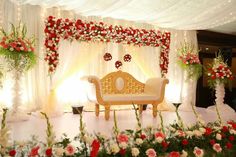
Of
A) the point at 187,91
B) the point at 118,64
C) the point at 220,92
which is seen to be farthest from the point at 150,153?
the point at 187,91

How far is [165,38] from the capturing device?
25.9ft

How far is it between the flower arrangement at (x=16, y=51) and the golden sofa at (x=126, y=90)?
1298 millimetres

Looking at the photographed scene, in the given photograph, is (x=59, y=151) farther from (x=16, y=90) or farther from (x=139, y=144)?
(x=16, y=90)

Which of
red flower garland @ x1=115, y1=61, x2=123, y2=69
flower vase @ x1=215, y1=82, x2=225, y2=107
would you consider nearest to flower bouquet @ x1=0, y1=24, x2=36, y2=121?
red flower garland @ x1=115, y1=61, x2=123, y2=69

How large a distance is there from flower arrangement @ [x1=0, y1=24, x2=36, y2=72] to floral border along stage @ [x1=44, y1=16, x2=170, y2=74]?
632 mm

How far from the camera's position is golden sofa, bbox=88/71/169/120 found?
6145mm

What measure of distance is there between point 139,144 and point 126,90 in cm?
533

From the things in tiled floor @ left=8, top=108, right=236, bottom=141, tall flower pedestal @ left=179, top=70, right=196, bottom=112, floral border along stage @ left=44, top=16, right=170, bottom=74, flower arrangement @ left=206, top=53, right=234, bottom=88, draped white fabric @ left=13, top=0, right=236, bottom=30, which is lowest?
tiled floor @ left=8, top=108, right=236, bottom=141

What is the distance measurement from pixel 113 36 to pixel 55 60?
1603 mm

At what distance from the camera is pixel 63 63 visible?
266 inches

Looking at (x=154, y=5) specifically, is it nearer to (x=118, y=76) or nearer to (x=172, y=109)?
(x=118, y=76)

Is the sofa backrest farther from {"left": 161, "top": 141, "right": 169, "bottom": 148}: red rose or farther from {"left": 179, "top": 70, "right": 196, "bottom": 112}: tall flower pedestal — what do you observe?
{"left": 161, "top": 141, "right": 169, "bottom": 148}: red rose

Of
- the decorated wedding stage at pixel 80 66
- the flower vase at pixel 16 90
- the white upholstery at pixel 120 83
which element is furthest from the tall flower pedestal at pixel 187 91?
the flower vase at pixel 16 90

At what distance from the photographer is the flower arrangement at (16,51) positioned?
551 cm
